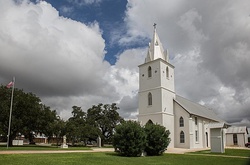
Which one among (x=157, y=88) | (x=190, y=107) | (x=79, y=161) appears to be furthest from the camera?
(x=190, y=107)

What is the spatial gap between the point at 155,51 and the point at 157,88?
25.1ft

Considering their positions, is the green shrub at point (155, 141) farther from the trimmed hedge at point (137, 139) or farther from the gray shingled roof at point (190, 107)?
the gray shingled roof at point (190, 107)

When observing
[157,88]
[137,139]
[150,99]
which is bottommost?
[137,139]

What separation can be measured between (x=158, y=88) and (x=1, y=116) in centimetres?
2420

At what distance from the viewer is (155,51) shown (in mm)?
45531

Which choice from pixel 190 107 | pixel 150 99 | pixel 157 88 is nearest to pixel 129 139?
pixel 157 88

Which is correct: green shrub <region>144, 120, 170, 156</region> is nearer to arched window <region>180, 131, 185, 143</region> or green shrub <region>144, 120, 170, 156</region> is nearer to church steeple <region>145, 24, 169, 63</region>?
arched window <region>180, 131, 185, 143</region>

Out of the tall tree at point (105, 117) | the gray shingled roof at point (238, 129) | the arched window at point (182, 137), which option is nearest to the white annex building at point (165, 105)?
the arched window at point (182, 137)

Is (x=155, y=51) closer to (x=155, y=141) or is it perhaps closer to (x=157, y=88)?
(x=157, y=88)

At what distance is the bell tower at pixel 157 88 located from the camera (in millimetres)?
40722

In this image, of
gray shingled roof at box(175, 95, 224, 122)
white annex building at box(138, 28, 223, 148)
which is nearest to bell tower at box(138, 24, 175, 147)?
white annex building at box(138, 28, 223, 148)

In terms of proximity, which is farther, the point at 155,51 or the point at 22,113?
the point at 155,51

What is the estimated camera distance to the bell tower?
134ft

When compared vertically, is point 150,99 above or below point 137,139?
above
